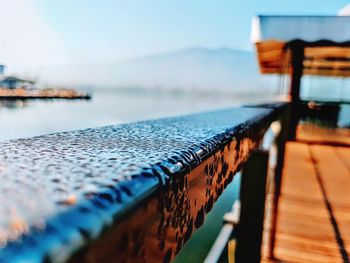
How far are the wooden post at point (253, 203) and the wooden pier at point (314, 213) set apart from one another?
184 cm

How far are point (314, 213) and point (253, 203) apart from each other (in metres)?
3.15

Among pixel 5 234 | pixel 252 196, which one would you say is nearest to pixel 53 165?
pixel 5 234

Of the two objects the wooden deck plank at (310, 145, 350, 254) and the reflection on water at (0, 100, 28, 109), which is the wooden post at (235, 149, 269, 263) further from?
the reflection on water at (0, 100, 28, 109)

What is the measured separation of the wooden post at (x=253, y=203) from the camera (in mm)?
1490

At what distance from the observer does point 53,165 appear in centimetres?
42

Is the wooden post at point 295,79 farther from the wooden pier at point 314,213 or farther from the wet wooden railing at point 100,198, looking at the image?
the wet wooden railing at point 100,198

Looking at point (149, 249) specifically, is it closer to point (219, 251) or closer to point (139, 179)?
point (139, 179)

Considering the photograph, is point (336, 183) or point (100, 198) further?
point (336, 183)

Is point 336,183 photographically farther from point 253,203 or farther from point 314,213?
point 253,203

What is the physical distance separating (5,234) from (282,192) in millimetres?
5203

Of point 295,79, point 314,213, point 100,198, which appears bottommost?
point 314,213

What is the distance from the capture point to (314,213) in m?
4.19

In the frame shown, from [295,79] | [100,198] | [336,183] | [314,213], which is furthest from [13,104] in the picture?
[100,198]

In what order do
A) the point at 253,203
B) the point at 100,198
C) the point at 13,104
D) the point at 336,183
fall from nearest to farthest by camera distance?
the point at 100,198 → the point at 253,203 → the point at 336,183 → the point at 13,104
